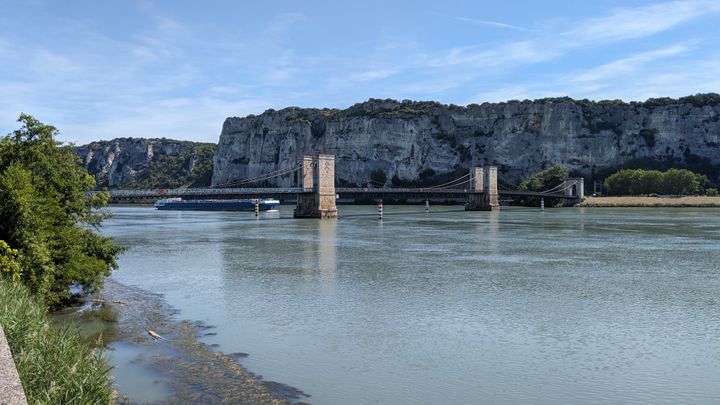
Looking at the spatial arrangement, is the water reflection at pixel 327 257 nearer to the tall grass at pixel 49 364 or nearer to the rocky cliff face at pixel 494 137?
the tall grass at pixel 49 364

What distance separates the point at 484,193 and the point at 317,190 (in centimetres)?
3392

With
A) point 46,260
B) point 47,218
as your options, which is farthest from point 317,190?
point 46,260

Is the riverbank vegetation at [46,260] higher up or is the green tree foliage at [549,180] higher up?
the green tree foliage at [549,180]

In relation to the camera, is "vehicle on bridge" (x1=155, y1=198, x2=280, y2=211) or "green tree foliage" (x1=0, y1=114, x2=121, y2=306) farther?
"vehicle on bridge" (x1=155, y1=198, x2=280, y2=211)

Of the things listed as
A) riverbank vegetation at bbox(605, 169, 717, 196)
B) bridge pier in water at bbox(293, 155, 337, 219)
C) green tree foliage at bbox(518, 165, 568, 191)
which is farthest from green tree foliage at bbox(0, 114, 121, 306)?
riverbank vegetation at bbox(605, 169, 717, 196)

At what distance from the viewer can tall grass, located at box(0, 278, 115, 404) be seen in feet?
22.8

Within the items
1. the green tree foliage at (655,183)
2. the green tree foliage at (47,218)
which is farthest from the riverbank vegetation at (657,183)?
the green tree foliage at (47,218)

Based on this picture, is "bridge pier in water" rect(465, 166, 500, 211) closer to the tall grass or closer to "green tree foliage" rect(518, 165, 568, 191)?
"green tree foliage" rect(518, 165, 568, 191)

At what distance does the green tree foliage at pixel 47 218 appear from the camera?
13414mm

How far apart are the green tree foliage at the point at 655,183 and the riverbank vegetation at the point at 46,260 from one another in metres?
104

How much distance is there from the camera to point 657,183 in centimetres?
10500

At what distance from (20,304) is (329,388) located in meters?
4.92

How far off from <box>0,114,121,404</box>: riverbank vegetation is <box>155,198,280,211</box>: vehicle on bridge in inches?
3113

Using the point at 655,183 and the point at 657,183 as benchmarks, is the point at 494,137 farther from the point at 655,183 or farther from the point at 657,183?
the point at 657,183
